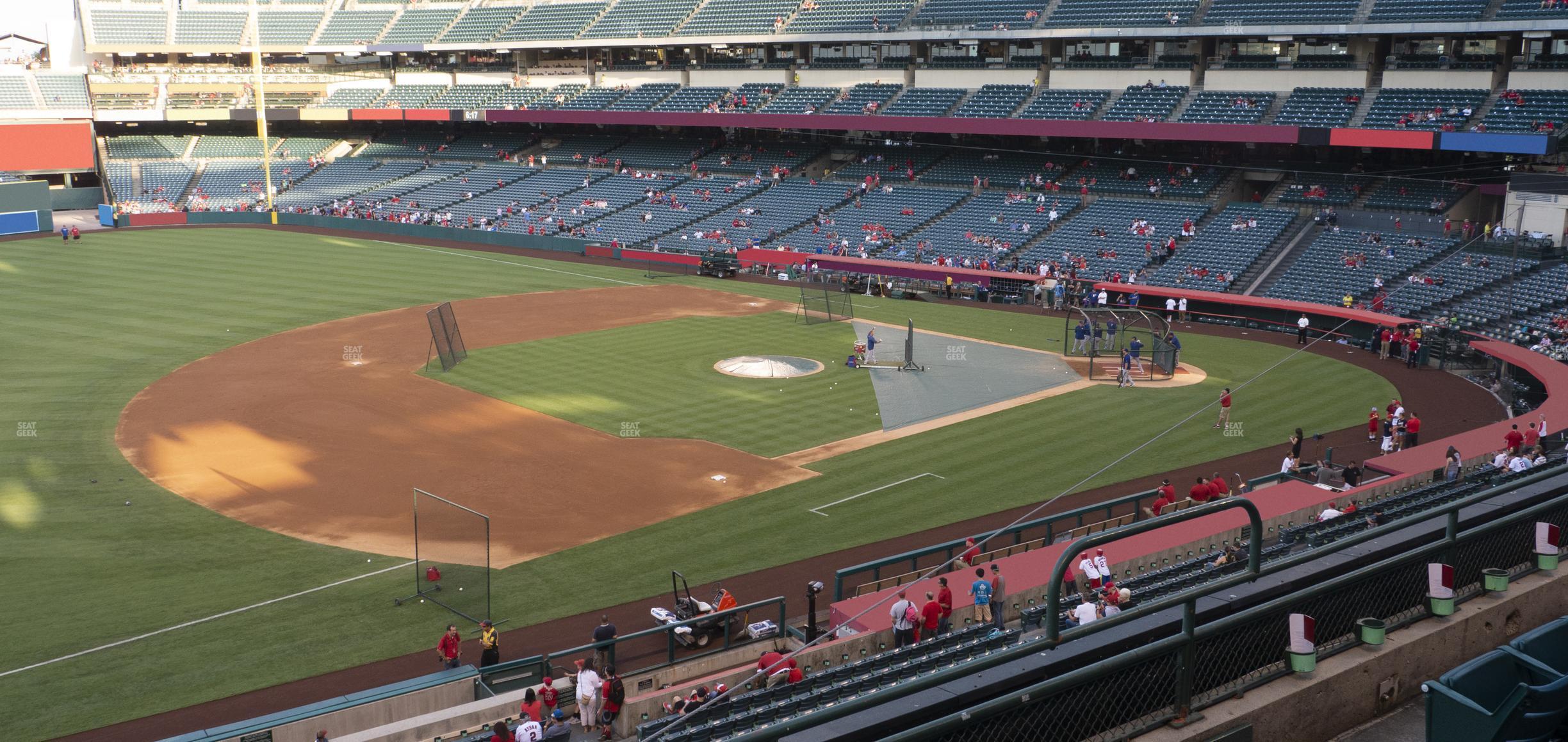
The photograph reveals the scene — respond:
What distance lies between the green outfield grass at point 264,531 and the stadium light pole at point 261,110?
2432cm

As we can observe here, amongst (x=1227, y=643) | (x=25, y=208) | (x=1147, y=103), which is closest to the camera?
(x=1227, y=643)

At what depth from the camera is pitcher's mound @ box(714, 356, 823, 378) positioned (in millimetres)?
36688

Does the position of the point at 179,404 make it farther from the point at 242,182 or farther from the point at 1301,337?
the point at 242,182

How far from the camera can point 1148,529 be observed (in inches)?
275

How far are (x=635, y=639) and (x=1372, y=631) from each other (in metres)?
12.3

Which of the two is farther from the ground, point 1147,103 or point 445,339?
point 1147,103

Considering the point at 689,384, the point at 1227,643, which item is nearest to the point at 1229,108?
the point at 689,384

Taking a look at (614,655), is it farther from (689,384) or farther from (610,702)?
(689,384)

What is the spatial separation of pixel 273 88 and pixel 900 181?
2213 inches

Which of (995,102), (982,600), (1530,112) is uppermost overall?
(995,102)

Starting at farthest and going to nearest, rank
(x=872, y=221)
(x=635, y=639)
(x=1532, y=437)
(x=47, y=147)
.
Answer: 1. (x=47, y=147)
2. (x=872, y=221)
3. (x=1532, y=437)
4. (x=635, y=639)

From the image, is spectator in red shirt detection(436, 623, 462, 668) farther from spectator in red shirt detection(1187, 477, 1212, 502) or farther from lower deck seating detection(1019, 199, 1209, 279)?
lower deck seating detection(1019, 199, 1209, 279)

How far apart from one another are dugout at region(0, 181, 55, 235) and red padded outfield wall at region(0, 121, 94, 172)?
514 inches

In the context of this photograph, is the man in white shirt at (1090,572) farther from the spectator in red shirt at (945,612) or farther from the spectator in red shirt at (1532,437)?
the spectator in red shirt at (1532,437)
